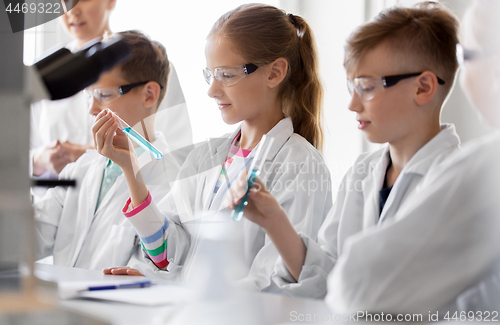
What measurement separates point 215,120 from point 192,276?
664 mm

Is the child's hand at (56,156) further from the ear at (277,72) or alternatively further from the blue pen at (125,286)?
the blue pen at (125,286)

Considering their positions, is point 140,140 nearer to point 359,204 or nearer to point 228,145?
point 228,145

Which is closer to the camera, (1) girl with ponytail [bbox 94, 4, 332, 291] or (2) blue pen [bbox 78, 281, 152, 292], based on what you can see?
(2) blue pen [bbox 78, 281, 152, 292]

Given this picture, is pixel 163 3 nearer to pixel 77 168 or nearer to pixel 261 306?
pixel 77 168

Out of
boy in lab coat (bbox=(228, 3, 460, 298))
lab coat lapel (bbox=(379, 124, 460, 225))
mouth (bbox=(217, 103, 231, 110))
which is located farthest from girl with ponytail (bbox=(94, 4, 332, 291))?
lab coat lapel (bbox=(379, 124, 460, 225))

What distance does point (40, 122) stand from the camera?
1.54 m

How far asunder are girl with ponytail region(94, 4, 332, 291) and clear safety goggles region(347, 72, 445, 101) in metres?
0.25

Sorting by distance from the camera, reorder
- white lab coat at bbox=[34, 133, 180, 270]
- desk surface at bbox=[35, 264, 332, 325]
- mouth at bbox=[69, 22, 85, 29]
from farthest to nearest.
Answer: mouth at bbox=[69, 22, 85, 29]
white lab coat at bbox=[34, 133, 180, 270]
desk surface at bbox=[35, 264, 332, 325]

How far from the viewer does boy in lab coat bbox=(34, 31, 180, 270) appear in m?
1.14

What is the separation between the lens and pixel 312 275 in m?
0.77

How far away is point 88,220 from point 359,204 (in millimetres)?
753

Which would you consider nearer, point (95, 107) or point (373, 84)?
point (373, 84)

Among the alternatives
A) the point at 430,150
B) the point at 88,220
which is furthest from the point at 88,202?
the point at 430,150

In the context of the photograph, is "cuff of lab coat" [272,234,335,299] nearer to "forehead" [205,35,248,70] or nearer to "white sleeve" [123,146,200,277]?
"white sleeve" [123,146,200,277]
